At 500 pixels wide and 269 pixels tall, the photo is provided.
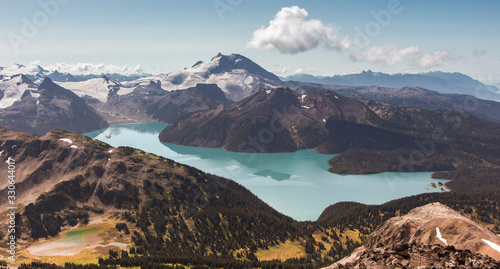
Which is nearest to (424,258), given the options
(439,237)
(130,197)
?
(439,237)

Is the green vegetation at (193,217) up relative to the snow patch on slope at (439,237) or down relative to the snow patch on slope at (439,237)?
down

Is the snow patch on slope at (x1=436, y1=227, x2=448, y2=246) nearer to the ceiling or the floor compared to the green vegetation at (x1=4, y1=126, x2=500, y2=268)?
nearer to the ceiling

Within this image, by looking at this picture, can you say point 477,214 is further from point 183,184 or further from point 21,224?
point 21,224

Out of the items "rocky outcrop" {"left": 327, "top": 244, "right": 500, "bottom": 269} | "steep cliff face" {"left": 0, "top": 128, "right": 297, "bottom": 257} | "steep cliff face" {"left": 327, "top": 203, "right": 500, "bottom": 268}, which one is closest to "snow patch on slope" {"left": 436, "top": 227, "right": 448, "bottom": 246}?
"steep cliff face" {"left": 327, "top": 203, "right": 500, "bottom": 268}

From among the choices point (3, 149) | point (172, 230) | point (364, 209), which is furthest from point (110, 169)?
point (364, 209)

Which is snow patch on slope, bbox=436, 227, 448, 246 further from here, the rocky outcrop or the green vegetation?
the green vegetation

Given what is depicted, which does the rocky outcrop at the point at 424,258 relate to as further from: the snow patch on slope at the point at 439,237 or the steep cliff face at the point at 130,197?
the steep cliff face at the point at 130,197

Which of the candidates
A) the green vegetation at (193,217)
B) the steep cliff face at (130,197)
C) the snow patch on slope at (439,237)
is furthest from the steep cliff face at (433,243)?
the steep cliff face at (130,197)

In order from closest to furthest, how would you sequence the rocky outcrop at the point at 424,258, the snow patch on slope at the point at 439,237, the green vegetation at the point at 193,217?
the rocky outcrop at the point at 424,258, the snow patch on slope at the point at 439,237, the green vegetation at the point at 193,217
